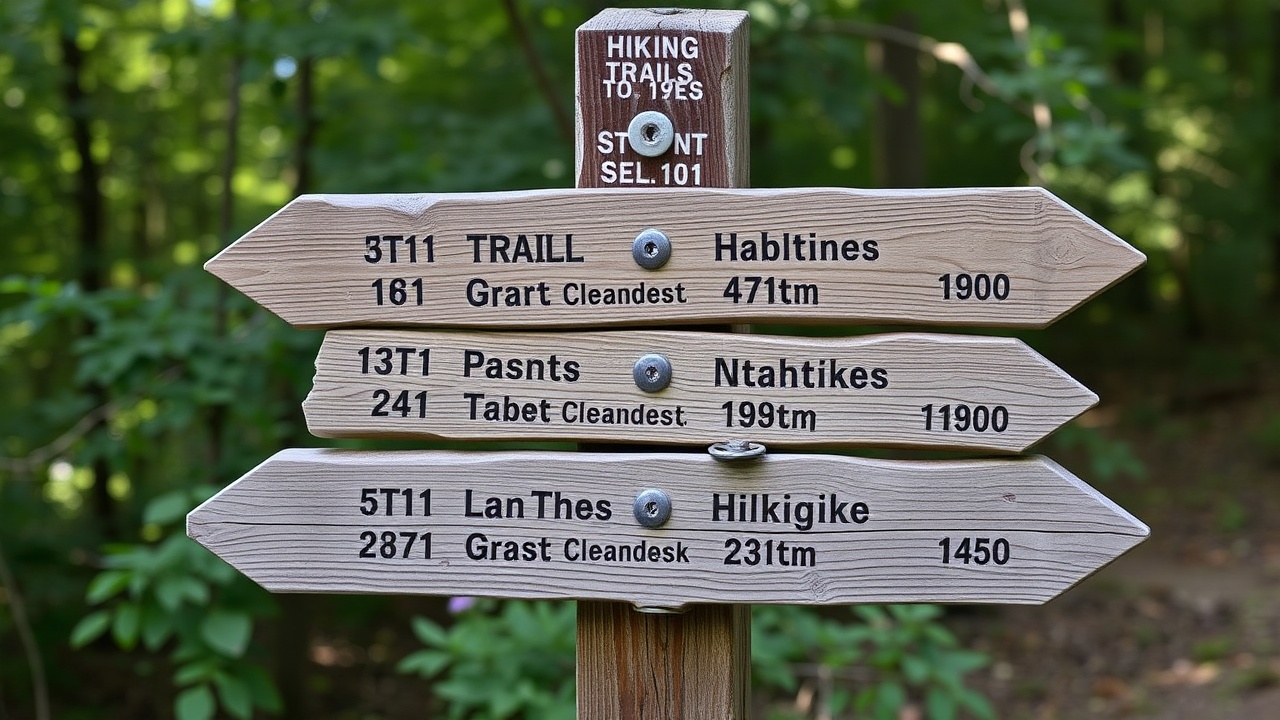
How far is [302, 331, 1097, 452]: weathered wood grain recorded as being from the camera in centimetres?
160

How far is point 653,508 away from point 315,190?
4146 millimetres

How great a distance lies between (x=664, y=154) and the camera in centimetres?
174

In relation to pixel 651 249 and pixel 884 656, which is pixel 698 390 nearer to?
pixel 651 249

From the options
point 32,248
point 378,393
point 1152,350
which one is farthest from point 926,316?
point 1152,350

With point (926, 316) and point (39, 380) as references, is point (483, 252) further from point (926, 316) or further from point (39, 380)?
point (39, 380)

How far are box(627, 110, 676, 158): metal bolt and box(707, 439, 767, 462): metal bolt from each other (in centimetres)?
46

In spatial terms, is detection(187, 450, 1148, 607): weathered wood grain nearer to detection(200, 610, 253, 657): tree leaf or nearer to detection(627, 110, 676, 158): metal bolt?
detection(627, 110, 676, 158): metal bolt

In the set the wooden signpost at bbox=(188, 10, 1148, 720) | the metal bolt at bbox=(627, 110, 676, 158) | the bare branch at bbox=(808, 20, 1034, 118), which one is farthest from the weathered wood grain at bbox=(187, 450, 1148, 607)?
the bare branch at bbox=(808, 20, 1034, 118)

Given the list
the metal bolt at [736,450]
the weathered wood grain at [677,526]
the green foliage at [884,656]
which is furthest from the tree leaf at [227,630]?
the metal bolt at [736,450]

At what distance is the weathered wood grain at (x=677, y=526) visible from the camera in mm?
1604

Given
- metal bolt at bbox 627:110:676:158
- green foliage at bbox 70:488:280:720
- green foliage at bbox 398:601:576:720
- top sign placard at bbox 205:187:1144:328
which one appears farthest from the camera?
green foliage at bbox 398:601:576:720

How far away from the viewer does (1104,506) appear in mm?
1579

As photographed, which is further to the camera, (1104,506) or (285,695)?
(285,695)

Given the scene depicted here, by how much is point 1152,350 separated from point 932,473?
13653 millimetres
